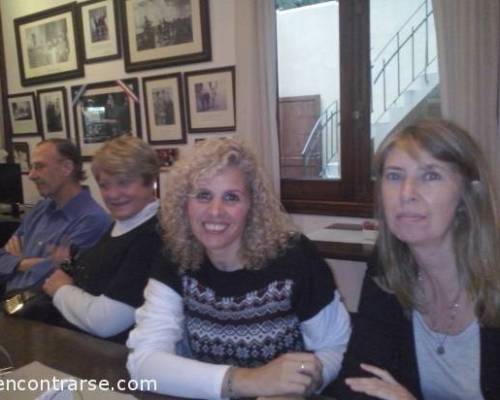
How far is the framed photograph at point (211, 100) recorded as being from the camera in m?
3.04

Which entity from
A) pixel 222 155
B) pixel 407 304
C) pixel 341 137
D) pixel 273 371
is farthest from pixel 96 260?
pixel 341 137

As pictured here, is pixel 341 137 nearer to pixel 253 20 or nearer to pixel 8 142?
pixel 253 20

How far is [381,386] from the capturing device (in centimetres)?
100

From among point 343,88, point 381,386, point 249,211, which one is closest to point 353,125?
point 343,88

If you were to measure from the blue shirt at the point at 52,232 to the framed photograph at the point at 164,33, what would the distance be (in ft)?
4.55

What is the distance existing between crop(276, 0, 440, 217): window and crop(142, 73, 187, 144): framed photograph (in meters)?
0.72

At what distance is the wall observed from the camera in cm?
300

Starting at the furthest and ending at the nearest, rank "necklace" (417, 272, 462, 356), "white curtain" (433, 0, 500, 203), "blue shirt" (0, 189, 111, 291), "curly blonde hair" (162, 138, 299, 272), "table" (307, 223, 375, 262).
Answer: "table" (307, 223, 375, 262) → "white curtain" (433, 0, 500, 203) → "blue shirt" (0, 189, 111, 291) → "curly blonde hair" (162, 138, 299, 272) → "necklace" (417, 272, 462, 356)

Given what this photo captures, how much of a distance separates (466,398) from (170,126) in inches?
105

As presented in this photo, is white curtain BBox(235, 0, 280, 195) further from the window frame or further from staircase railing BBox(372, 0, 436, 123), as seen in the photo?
staircase railing BBox(372, 0, 436, 123)

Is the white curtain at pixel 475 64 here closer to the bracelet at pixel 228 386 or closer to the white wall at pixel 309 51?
the white wall at pixel 309 51

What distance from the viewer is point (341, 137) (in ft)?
9.21

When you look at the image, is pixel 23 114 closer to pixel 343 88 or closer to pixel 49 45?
pixel 49 45

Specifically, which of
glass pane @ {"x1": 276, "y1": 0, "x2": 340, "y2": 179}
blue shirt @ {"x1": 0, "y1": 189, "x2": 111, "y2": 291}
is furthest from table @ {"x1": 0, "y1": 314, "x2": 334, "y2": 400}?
glass pane @ {"x1": 276, "y1": 0, "x2": 340, "y2": 179}
